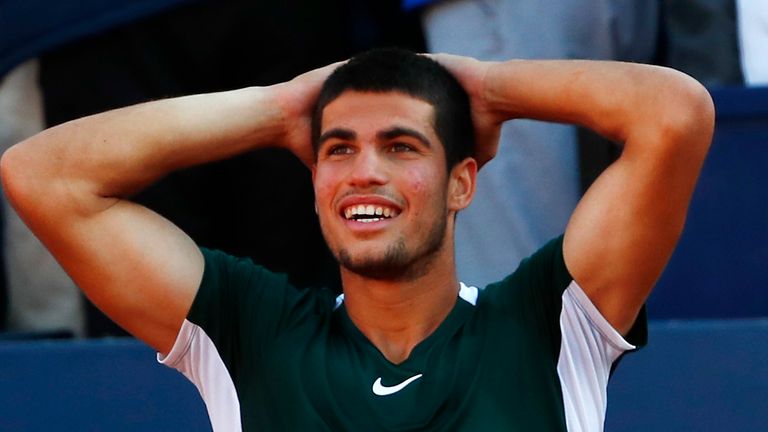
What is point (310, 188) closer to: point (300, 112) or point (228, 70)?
point (228, 70)

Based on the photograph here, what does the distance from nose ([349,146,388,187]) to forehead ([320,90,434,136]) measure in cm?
6

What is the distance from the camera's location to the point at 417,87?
329 cm

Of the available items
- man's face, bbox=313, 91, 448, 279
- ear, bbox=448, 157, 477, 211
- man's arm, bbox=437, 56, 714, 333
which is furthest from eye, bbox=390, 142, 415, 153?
man's arm, bbox=437, 56, 714, 333

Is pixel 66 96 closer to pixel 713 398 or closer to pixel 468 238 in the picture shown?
pixel 468 238

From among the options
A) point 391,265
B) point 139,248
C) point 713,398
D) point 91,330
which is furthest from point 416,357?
point 91,330

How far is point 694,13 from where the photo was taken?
419 cm

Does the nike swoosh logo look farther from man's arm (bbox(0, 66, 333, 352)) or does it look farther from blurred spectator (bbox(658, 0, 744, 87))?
blurred spectator (bbox(658, 0, 744, 87))

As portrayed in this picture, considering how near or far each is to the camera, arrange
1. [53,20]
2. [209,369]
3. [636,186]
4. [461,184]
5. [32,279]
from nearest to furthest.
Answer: [636,186]
[209,369]
[461,184]
[53,20]
[32,279]

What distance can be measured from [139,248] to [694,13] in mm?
1596

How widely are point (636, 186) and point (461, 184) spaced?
0.36 meters

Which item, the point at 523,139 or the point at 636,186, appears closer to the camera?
the point at 636,186

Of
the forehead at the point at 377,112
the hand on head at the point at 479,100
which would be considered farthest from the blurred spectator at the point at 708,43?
the forehead at the point at 377,112

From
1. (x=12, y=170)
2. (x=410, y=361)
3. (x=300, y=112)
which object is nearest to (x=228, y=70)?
(x=300, y=112)

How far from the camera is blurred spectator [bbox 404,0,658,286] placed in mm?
4086
